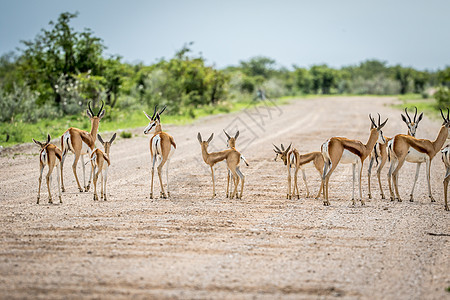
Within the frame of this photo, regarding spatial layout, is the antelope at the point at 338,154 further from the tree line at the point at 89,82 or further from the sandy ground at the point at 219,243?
the tree line at the point at 89,82

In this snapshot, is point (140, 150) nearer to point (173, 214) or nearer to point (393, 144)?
point (173, 214)

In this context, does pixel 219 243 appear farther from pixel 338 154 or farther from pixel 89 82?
pixel 89 82

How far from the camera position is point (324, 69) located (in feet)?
271

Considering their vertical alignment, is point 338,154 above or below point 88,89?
below

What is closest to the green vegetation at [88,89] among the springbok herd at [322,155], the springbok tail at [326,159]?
the springbok herd at [322,155]

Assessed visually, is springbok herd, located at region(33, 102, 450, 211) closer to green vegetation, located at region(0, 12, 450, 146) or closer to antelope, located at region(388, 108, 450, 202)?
antelope, located at region(388, 108, 450, 202)

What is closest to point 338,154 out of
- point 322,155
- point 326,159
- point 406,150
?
point 326,159

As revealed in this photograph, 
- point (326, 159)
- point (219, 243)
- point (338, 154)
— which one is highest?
point (338, 154)

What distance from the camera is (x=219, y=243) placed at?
7082 mm

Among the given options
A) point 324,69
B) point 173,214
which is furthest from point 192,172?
point 324,69

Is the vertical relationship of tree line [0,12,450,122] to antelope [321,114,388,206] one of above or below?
above

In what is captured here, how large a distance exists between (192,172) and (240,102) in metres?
35.0

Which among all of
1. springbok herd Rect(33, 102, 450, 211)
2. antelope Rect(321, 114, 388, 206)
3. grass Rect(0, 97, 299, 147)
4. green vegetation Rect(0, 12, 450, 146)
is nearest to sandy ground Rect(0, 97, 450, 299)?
springbok herd Rect(33, 102, 450, 211)

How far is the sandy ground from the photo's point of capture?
5.53 metres
